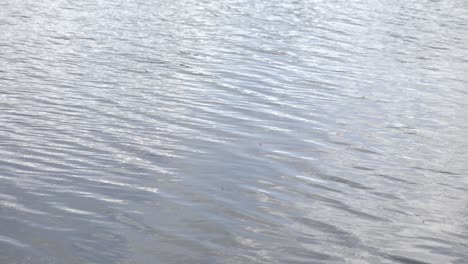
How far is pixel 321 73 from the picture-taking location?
60.7ft

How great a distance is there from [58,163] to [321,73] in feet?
30.6

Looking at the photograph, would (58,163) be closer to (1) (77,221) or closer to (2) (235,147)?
(1) (77,221)

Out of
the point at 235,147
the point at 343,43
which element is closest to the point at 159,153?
the point at 235,147

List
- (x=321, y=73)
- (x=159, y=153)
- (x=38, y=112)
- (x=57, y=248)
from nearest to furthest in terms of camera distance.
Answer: (x=57, y=248) → (x=159, y=153) → (x=38, y=112) → (x=321, y=73)

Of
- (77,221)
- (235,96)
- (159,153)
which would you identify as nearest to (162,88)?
(235,96)

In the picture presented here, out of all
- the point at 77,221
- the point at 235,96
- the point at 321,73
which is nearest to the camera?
the point at 77,221

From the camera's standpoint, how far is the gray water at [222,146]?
849 cm

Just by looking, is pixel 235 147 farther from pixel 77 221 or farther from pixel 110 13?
pixel 110 13

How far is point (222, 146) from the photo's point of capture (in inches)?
467

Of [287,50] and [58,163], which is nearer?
[58,163]

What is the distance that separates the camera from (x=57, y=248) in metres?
7.87

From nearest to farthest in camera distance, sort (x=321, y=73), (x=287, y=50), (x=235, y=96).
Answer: (x=235, y=96) < (x=321, y=73) < (x=287, y=50)

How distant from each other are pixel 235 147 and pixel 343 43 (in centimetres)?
1176

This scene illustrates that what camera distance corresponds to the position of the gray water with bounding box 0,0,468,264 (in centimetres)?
849
